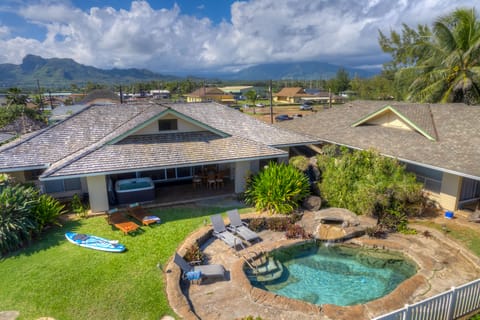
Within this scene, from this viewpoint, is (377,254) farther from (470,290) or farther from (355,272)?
(470,290)

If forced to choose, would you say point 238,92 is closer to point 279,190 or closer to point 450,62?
point 450,62

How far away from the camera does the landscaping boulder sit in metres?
15.9

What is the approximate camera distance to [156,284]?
988cm

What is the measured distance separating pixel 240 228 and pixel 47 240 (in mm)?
8361

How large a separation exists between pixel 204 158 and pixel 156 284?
25.5ft

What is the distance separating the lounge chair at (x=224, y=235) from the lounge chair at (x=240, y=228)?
11.0 inches

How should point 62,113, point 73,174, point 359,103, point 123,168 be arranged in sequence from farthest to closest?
point 62,113, point 359,103, point 123,168, point 73,174

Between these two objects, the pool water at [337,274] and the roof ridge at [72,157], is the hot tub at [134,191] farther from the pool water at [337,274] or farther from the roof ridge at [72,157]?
the pool water at [337,274]

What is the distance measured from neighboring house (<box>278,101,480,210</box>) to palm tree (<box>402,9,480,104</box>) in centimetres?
577

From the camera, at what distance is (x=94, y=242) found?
12383mm

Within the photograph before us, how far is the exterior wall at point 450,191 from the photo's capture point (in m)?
15.0

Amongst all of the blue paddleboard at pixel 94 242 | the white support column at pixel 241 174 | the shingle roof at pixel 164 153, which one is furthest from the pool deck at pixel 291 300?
the white support column at pixel 241 174

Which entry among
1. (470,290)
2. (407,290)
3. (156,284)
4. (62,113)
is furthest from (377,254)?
(62,113)

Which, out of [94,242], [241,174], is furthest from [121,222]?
[241,174]
